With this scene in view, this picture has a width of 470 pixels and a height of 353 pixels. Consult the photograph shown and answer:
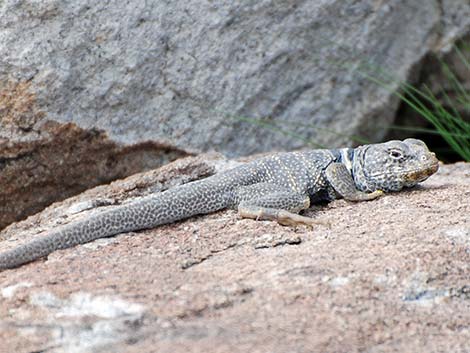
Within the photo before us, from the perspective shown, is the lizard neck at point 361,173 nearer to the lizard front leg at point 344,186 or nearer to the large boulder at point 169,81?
the lizard front leg at point 344,186

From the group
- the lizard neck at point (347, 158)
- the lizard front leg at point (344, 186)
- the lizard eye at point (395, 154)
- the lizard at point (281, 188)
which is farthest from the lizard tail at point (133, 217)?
the lizard eye at point (395, 154)

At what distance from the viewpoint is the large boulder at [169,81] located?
508cm

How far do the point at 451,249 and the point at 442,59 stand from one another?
3.55 meters

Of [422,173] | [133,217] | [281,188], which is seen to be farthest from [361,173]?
[133,217]

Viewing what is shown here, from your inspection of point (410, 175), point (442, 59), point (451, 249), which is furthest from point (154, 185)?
point (442, 59)

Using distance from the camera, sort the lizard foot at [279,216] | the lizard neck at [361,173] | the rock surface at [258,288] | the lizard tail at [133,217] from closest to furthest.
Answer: the rock surface at [258,288] → the lizard tail at [133,217] → the lizard foot at [279,216] → the lizard neck at [361,173]

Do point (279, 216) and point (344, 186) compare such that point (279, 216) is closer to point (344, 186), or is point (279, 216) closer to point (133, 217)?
point (344, 186)

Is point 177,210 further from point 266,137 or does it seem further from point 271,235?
point 266,137

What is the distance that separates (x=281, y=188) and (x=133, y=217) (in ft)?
2.84

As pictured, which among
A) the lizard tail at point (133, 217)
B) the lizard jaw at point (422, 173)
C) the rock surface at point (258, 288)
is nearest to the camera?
the rock surface at point (258, 288)

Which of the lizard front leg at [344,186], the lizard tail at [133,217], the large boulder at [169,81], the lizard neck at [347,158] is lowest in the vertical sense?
the lizard front leg at [344,186]

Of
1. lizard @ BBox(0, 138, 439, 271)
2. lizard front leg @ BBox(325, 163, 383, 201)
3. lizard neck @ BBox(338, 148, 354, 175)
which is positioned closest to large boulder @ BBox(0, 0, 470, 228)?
lizard @ BBox(0, 138, 439, 271)

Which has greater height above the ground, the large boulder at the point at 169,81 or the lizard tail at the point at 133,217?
the large boulder at the point at 169,81

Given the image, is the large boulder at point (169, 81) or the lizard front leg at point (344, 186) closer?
the lizard front leg at point (344, 186)
